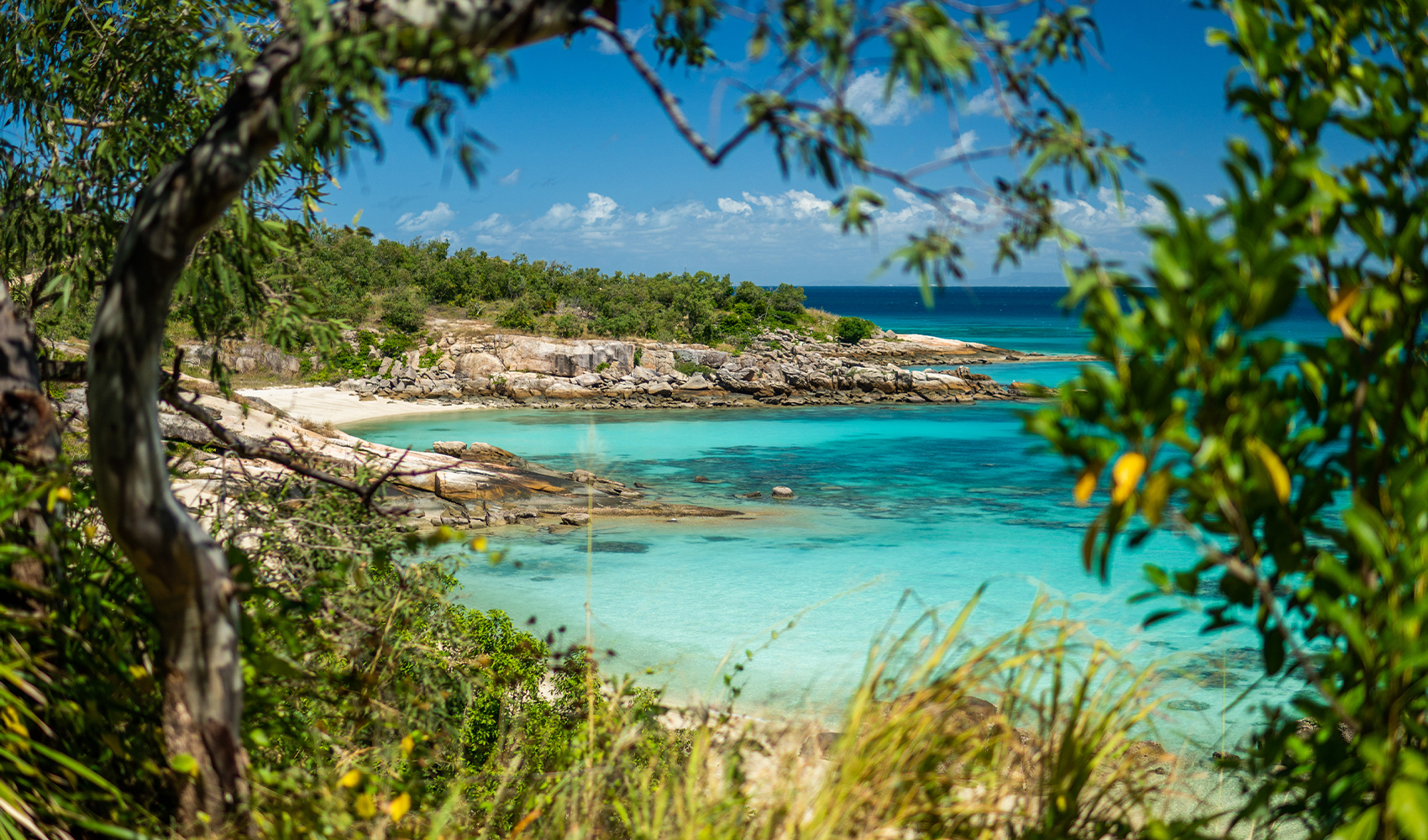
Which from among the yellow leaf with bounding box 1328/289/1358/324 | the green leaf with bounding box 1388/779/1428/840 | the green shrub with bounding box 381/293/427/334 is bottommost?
the green leaf with bounding box 1388/779/1428/840

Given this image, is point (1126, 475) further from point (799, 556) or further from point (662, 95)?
point (799, 556)

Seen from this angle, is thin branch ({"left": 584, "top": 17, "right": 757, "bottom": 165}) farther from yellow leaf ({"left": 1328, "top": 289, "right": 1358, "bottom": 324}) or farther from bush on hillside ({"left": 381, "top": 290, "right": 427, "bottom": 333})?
bush on hillside ({"left": 381, "top": 290, "right": 427, "bottom": 333})

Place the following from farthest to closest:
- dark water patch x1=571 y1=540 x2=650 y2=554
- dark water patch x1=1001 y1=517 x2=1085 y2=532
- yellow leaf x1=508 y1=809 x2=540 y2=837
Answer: dark water patch x1=1001 y1=517 x2=1085 y2=532 → dark water patch x1=571 y1=540 x2=650 y2=554 → yellow leaf x1=508 y1=809 x2=540 y2=837

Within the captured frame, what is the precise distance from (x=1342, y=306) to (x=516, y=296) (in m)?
46.8

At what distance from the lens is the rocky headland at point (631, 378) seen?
3753 cm

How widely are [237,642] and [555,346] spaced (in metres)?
38.7

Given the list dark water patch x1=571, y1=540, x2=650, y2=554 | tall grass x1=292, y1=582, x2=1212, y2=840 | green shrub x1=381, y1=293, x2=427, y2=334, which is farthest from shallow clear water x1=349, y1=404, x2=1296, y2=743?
green shrub x1=381, y1=293, x2=427, y2=334

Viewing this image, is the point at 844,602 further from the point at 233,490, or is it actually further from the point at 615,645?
the point at 233,490

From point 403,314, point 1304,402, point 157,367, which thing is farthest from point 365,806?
point 403,314

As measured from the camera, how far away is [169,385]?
301cm

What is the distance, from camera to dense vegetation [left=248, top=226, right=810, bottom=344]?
1631 inches

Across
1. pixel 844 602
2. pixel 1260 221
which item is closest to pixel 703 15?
pixel 1260 221

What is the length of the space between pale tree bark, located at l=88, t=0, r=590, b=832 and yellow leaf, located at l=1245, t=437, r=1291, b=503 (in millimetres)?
1787

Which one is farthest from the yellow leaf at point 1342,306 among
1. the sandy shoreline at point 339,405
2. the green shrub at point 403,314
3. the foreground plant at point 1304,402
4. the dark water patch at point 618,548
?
the green shrub at point 403,314
